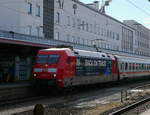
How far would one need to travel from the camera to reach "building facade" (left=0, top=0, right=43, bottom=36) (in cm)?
4297

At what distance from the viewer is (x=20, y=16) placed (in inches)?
1730

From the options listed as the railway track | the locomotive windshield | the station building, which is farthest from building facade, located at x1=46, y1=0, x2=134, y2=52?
the railway track

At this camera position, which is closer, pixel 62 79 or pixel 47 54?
pixel 62 79

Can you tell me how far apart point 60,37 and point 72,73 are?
102 feet

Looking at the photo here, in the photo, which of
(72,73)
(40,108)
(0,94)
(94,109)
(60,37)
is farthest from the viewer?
(60,37)

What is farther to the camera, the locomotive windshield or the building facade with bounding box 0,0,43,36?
the building facade with bounding box 0,0,43,36

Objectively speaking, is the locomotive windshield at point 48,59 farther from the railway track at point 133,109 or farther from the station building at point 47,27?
the railway track at point 133,109

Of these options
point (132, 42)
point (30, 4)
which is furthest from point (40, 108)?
point (132, 42)

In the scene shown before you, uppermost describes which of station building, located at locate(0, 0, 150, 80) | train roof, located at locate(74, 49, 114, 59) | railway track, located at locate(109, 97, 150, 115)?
station building, located at locate(0, 0, 150, 80)

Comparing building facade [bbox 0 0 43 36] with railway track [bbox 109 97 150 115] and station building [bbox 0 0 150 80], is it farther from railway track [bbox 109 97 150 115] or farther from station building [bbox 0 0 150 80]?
railway track [bbox 109 97 150 115]

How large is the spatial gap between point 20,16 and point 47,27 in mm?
6967

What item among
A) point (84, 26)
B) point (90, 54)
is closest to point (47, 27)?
point (84, 26)

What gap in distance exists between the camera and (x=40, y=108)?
29.7ft

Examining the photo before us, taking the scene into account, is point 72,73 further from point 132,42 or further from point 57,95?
point 132,42
